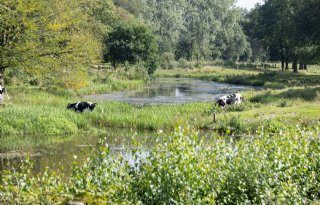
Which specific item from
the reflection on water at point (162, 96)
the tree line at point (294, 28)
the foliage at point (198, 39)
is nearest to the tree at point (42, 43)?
the reflection on water at point (162, 96)

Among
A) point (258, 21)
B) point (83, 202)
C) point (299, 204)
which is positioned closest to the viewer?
point (83, 202)

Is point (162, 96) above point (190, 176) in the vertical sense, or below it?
below

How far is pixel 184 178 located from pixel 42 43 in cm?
2924

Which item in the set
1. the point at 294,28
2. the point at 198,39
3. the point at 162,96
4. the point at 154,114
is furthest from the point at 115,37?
the point at 198,39

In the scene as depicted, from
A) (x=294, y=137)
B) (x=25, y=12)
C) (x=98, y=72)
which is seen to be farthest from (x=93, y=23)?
(x=294, y=137)

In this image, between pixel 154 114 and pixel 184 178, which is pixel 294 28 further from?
pixel 184 178

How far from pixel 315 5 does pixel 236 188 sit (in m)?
55.9

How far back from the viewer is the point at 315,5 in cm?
6444

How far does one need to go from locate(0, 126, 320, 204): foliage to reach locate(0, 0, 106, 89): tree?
24.6m

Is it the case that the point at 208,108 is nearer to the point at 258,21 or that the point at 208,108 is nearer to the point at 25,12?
the point at 25,12

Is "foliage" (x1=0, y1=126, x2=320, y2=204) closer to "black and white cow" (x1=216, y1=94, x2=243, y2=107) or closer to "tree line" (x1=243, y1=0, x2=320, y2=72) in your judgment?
"black and white cow" (x1=216, y1=94, x2=243, y2=107)

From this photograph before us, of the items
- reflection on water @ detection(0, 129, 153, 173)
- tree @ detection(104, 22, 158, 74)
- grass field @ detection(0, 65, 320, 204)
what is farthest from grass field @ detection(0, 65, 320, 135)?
tree @ detection(104, 22, 158, 74)

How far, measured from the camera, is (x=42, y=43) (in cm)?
3928

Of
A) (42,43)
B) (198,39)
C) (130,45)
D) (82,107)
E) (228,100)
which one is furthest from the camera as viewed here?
(198,39)
